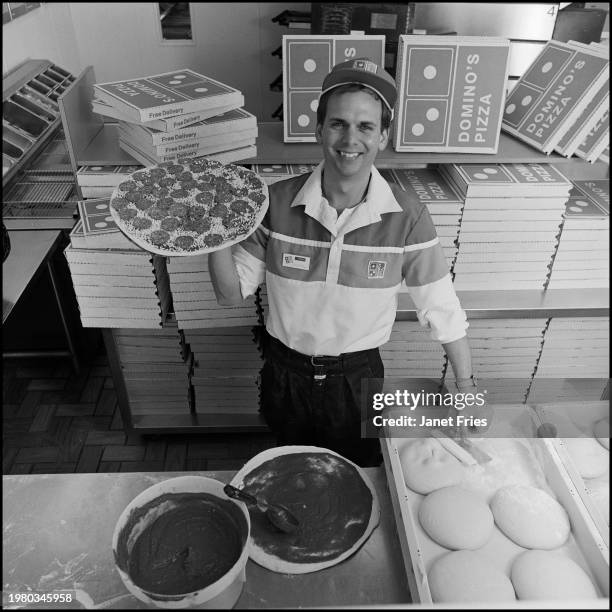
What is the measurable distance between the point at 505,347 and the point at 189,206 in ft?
5.61

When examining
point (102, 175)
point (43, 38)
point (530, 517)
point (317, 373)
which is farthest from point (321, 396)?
point (43, 38)

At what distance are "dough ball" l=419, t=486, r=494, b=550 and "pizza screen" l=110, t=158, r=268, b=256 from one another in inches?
32.7

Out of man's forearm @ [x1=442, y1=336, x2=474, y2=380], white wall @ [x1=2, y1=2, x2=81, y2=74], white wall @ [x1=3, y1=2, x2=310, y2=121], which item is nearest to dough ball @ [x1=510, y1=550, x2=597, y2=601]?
man's forearm @ [x1=442, y1=336, x2=474, y2=380]

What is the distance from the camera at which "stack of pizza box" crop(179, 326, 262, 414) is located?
8.77 feet

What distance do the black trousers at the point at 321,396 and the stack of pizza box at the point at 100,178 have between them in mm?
959

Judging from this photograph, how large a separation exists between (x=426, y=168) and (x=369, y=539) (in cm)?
177

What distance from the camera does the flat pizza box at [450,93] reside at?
7.11 feet

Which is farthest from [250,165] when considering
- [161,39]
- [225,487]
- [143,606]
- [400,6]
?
[161,39]

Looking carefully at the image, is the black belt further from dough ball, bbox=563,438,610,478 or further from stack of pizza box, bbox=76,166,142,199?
stack of pizza box, bbox=76,166,142,199

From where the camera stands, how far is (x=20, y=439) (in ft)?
9.83

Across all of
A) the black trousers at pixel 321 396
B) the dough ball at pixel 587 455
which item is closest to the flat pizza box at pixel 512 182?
the black trousers at pixel 321 396

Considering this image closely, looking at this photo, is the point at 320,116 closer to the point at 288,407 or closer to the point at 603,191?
the point at 288,407

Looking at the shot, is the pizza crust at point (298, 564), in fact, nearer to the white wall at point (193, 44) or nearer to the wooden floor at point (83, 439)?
the wooden floor at point (83, 439)

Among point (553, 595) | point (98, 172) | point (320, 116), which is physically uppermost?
point (320, 116)
